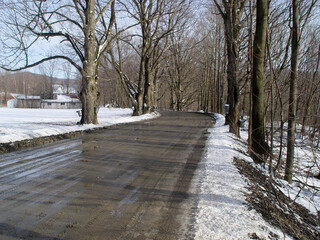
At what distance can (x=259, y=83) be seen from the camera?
810 centimetres

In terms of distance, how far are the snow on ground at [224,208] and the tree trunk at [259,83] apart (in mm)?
2949

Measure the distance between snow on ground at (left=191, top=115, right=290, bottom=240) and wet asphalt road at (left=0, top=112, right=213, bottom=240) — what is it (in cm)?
22

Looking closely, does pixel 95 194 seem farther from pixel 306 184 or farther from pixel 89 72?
pixel 89 72

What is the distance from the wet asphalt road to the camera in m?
2.87

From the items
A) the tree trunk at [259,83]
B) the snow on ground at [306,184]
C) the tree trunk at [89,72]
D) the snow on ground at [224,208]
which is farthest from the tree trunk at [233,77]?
the tree trunk at [89,72]

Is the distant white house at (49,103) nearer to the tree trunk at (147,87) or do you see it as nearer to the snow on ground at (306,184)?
the tree trunk at (147,87)

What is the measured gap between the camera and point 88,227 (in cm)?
290

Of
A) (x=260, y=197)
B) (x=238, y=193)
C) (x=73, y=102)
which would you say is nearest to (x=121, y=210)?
(x=238, y=193)

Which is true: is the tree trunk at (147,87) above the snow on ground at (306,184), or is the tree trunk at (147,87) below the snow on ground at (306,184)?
above

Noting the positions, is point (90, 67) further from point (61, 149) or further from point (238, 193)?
point (238, 193)

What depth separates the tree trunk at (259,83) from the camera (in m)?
7.85

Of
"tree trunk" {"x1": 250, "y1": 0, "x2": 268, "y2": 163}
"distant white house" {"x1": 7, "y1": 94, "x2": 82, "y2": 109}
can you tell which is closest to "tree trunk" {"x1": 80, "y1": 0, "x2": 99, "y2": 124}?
"tree trunk" {"x1": 250, "y1": 0, "x2": 268, "y2": 163}

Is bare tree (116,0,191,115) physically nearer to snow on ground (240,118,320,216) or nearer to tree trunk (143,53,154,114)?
tree trunk (143,53,154,114)

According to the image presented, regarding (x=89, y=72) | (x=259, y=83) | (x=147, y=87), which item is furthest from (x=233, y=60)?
(x=147, y=87)
